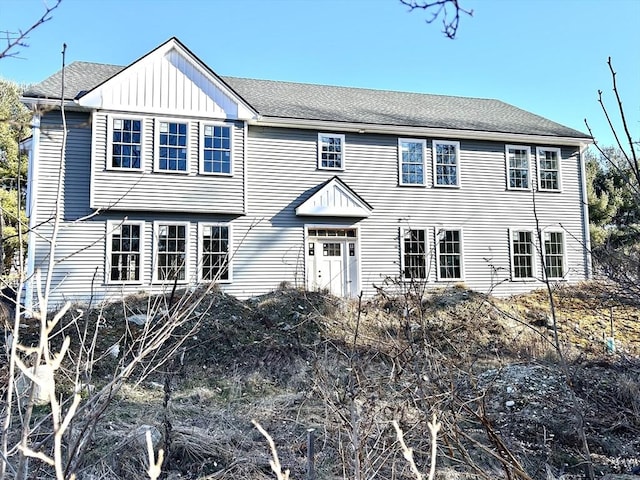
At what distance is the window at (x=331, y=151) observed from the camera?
15.0 m

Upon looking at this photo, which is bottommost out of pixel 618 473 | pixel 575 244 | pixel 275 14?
pixel 618 473

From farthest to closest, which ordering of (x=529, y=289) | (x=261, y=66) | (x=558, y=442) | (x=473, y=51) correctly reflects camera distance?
(x=261, y=66)
(x=529, y=289)
(x=558, y=442)
(x=473, y=51)

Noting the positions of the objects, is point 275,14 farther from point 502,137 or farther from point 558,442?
point 502,137

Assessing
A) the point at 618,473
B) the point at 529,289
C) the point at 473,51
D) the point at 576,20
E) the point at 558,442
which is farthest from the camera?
the point at 529,289

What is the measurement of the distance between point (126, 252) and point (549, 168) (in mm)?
14267

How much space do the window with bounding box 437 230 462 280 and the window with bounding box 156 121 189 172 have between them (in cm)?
835

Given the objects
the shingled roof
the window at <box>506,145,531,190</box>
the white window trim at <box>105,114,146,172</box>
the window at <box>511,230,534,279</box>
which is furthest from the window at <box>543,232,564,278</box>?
the white window trim at <box>105,114,146,172</box>

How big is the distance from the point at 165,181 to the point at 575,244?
13.9 metres

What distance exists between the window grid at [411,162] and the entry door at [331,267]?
126 inches

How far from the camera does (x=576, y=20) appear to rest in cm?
375

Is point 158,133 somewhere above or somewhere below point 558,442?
above

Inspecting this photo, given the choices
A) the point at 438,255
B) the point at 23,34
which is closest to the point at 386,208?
the point at 438,255

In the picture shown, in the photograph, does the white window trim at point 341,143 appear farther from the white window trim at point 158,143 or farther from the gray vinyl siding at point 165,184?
the white window trim at point 158,143

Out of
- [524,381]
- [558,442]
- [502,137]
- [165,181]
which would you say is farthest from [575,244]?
[165,181]
